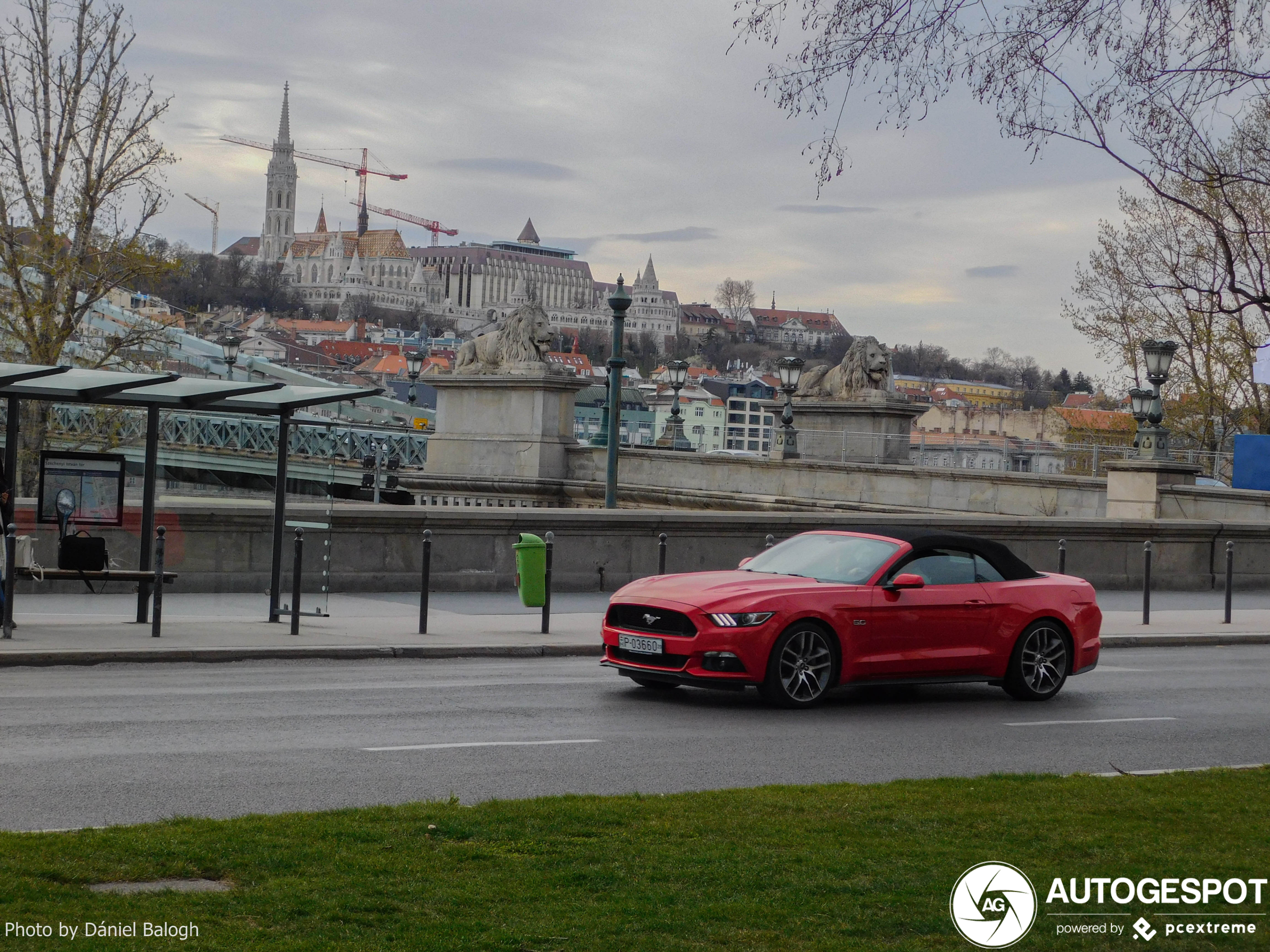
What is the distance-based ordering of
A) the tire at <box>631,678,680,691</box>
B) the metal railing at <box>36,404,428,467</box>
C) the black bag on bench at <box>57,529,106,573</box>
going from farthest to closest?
the metal railing at <box>36,404,428,467</box>, the black bag on bench at <box>57,529,106,573</box>, the tire at <box>631,678,680,691</box>

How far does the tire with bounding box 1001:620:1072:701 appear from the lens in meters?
13.0

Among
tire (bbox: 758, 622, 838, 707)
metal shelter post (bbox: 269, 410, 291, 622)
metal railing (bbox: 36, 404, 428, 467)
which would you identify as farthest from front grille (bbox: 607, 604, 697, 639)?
metal shelter post (bbox: 269, 410, 291, 622)

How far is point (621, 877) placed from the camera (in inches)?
235

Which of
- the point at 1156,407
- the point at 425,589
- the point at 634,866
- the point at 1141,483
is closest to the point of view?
the point at 634,866

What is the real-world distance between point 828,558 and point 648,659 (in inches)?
75.0

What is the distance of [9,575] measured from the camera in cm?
1356

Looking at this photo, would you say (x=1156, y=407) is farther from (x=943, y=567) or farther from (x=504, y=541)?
(x=943, y=567)

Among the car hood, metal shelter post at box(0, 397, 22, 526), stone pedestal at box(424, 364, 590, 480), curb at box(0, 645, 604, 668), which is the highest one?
stone pedestal at box(424, 364, 590, 480)

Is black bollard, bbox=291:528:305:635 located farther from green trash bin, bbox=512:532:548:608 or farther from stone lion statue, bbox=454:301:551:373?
stone lion statue, bbox=454:301:551:373

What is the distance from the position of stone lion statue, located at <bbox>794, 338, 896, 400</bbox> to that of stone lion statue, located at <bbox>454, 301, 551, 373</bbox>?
300 inches

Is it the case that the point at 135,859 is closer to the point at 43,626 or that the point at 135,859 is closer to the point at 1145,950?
the point at 1145,950

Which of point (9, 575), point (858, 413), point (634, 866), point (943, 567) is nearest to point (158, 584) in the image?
point (9, 575)

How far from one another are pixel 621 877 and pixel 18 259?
28868 mm

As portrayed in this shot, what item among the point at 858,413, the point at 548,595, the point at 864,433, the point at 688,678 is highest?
→ the point at 858,413
